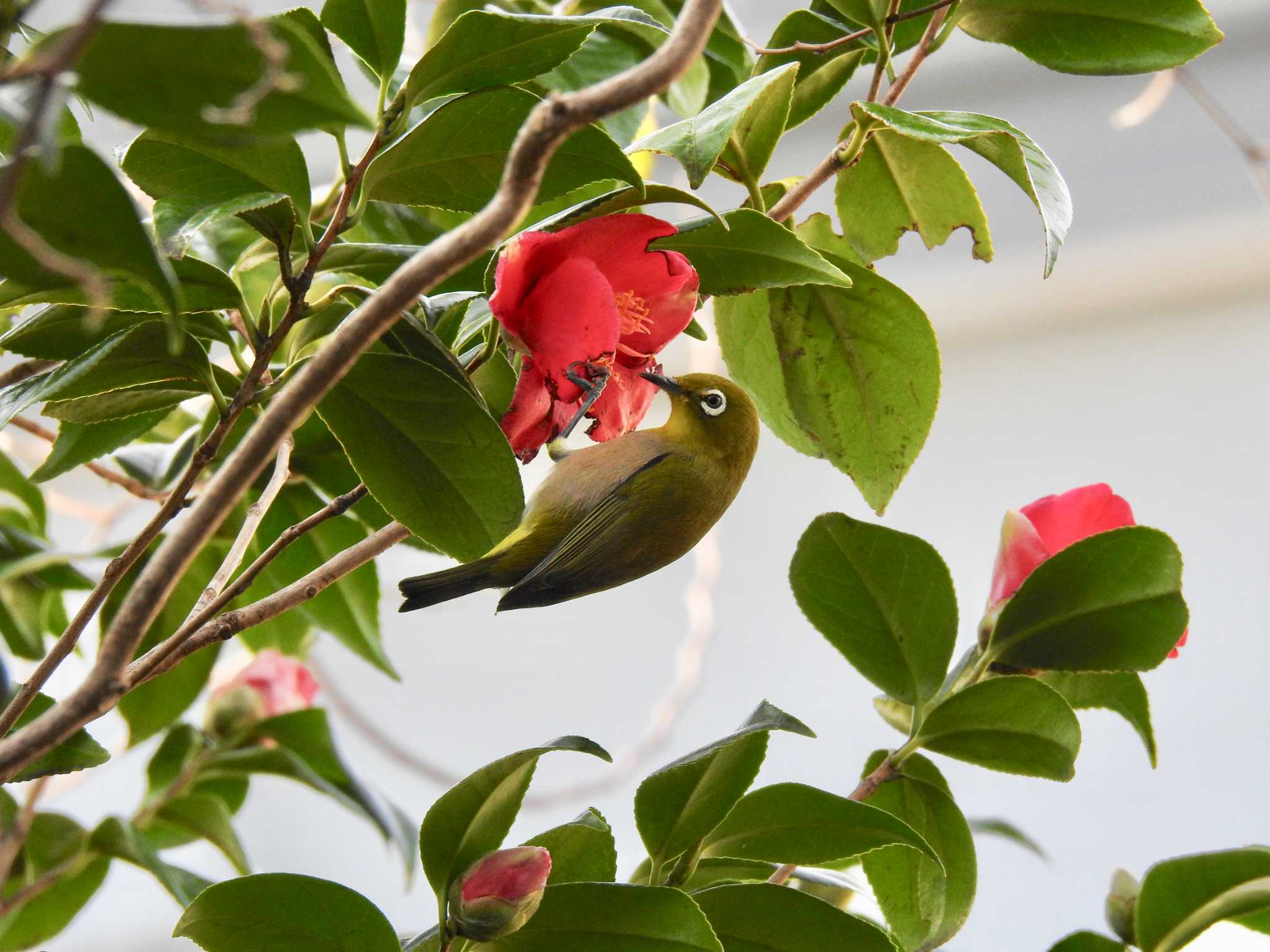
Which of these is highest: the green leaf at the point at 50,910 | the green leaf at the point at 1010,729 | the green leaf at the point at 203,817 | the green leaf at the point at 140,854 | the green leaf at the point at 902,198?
the green leaf at the point at 902,198

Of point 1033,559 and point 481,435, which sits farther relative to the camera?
point 1033,559

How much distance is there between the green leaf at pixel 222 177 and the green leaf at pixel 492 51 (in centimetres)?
5

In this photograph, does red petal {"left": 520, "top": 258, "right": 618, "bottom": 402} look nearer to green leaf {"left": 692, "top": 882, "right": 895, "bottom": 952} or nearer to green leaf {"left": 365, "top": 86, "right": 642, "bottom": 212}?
green leaf {"left": 365, "top": 86, "right": 642, "bottom": 212}

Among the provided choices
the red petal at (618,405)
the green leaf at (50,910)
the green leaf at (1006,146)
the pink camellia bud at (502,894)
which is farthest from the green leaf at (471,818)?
the green leaf at (50,910)

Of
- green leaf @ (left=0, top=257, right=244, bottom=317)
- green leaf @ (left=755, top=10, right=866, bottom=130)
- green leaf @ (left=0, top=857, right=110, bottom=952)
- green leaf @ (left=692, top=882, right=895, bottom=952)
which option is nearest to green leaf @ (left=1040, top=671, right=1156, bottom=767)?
green leaf @ (left=692, top=882, right=895, bottom=952)

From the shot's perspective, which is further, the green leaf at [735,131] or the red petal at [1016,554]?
the red petal at [1016,554]

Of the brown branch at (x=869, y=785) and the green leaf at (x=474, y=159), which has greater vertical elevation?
the green leaf at (x=474, y=159)

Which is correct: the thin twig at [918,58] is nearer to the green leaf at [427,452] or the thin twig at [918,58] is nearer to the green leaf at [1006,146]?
the green leaf at [1006,146]

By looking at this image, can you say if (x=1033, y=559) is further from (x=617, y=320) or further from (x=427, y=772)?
(x=427, y=772)

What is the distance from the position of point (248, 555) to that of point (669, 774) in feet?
0.84

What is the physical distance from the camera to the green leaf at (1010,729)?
1.48 feet

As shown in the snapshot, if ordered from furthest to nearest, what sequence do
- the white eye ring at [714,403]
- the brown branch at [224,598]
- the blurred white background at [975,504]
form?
the blurred white background at [975,504], the white eye ring at [714,403], the brown branch at [224,598]

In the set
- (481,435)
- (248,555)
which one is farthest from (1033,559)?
(248,555)

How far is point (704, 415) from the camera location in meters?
0.55
